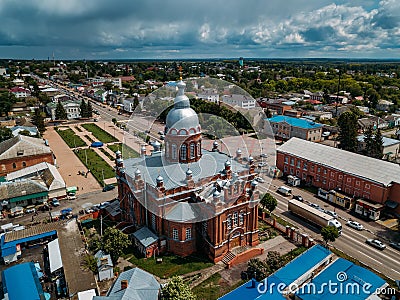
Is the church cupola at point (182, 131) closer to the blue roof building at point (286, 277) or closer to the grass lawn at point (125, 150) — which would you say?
the blue roof building at point (286, 277)

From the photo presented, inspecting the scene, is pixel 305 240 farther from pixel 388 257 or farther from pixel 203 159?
pixel 203 159

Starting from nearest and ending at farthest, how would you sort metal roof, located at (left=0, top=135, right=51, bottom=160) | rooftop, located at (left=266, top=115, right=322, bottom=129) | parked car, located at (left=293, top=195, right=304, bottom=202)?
parked car, located at (left=293, top=195, right=304, bottom=202) → metal roof, located at (left=0, top=135, right=51, bottom=160) → rooftop, located at (left=266, top=115, right=322, bottom=129)

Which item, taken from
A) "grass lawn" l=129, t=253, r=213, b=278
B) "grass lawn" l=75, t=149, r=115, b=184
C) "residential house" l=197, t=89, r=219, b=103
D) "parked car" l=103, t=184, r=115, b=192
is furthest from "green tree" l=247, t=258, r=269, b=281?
"residential house" l=197, t=89, r=219, b=103

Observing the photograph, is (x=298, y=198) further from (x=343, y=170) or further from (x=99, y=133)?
(x=99, y=133)

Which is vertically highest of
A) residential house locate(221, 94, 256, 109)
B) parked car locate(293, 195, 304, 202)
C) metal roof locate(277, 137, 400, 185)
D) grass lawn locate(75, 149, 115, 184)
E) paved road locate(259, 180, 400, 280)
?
residential house locate(221, 94, 256, 109)

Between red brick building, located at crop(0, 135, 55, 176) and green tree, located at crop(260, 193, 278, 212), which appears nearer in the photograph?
green tree, located at crop(260, 193, 278, 212)

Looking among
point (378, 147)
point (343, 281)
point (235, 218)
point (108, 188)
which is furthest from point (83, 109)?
point (343, 281)

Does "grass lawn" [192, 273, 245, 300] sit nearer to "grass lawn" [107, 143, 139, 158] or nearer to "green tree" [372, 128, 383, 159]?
"grass lawn" [107, 143, 139, 158]
